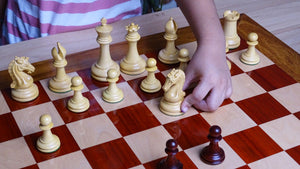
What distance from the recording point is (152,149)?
1408 mm

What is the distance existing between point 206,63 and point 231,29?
376 millimetres

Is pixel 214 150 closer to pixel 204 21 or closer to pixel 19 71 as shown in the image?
pixel 204 21

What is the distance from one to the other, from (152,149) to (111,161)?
0.43 feet

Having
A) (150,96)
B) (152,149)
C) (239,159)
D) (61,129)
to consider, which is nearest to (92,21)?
(150,96)

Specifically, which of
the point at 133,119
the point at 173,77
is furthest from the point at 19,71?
the point at 173,77

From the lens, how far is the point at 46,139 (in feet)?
4.55

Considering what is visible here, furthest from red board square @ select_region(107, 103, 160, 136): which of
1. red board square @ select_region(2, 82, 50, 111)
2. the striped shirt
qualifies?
the striped shirt

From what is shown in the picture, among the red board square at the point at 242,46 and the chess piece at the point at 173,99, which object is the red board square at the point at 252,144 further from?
the red board square at the point at 242,46

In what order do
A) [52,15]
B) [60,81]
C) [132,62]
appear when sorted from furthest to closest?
[52,15] → [132,62] → [60,81]

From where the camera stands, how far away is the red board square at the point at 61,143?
4.54 ft

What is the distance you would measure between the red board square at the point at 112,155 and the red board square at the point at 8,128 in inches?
9.4

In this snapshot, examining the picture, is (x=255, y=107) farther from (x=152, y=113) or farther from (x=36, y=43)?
(x=36, y=43)

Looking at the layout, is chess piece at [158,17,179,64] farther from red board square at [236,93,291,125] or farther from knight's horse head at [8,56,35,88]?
knight's horse head at [8,56,35,88]

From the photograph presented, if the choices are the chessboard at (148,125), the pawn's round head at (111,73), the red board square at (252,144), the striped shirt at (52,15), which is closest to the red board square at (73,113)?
the chessboard at (148,125)
